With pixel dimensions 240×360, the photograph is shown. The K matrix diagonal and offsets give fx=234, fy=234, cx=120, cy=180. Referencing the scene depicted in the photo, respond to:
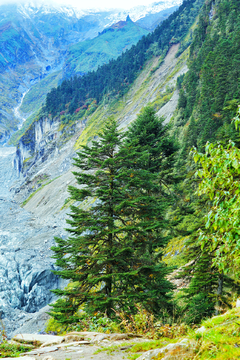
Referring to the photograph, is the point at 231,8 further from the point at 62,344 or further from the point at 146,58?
the point at 62,344

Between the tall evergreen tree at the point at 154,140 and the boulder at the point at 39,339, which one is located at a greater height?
the tall evergreen tree at the point at 154,140

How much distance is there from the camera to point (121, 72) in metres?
102

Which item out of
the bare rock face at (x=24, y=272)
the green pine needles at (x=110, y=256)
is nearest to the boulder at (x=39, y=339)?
the green pine needles at (x=110, y=256)

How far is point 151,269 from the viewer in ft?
33.5

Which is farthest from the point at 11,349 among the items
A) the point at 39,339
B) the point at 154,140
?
the point at 154,140

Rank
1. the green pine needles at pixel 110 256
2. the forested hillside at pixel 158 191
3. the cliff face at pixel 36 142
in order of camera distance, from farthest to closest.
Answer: the cliff face at pixel 36 142 < the green pine needles at pixel 110 256 < the forested hillside at pixel 158 191

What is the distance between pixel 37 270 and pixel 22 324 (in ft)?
27.6

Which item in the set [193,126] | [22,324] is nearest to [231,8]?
[193,126]

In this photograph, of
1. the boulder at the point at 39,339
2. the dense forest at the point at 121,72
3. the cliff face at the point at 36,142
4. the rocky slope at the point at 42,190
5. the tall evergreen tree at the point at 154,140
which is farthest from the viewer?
the cliff face at the point at 36,142

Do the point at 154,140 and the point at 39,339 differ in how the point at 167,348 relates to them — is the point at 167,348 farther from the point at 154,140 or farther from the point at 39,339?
the point at 154,140

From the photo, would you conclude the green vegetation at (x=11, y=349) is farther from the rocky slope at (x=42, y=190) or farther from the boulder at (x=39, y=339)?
the rocky slope at (x=42, y=190)

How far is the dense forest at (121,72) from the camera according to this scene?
94.9 m

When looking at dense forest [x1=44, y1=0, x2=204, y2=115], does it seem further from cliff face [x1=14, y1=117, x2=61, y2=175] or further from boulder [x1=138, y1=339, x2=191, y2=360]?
boulder [x1=138, y1=339, x2=191, y2=360]

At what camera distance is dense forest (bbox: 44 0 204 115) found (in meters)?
94.9
